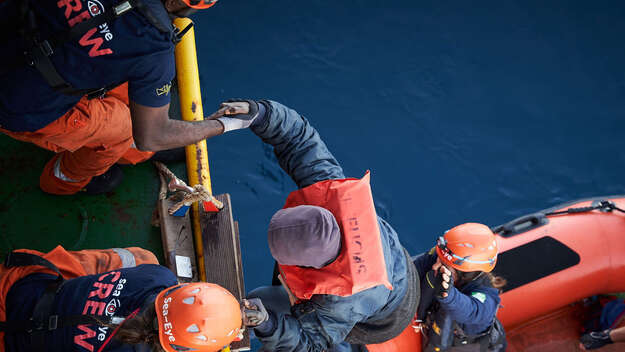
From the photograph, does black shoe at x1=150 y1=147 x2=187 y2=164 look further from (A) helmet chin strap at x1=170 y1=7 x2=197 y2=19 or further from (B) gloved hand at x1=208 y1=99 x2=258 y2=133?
(A) helmet chin strap at x1=170 y1=7 x2=197 y2=19

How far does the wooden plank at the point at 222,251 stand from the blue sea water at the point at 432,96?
64.4 inches

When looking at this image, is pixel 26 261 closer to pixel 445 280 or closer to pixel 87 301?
pixel 87 301

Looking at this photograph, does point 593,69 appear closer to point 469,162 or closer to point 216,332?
point 469,162

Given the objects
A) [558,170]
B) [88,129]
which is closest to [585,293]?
[558,170]

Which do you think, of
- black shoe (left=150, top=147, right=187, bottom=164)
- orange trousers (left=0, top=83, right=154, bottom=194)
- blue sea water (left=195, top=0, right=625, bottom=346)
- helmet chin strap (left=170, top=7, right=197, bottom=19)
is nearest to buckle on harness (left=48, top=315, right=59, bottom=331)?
orange trousers (left=0, top=83, right=154, bottom=194)

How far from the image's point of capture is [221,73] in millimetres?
4156

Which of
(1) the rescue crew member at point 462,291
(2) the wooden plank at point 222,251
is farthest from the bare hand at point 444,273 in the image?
(2) the wooden plank at point 222,251

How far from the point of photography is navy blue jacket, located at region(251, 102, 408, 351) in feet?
5.77

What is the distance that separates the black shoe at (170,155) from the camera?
251cm

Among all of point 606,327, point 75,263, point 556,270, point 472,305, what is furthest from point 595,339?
point 75,263

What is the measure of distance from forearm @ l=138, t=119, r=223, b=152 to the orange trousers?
312mm

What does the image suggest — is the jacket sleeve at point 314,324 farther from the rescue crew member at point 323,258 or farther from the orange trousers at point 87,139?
the orange trousers at point 87,139

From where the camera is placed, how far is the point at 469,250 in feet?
8.26

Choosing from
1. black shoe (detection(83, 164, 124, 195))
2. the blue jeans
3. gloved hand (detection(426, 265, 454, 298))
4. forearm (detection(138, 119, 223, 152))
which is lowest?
gloved hand (detection(426, 265, 454, 298))
